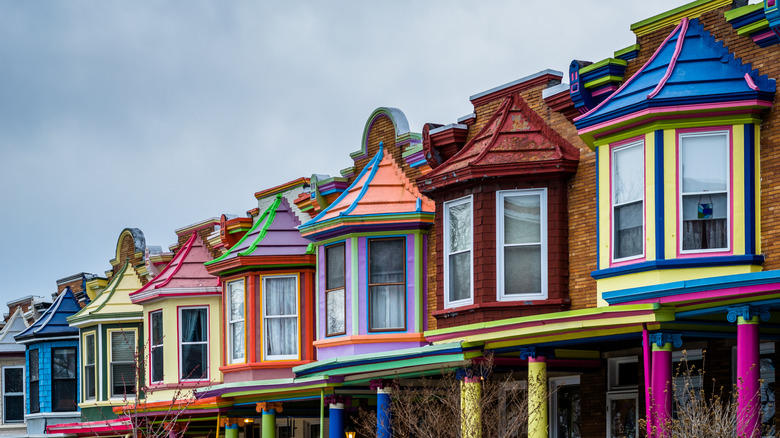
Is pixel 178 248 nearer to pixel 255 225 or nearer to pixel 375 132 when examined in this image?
pixel 255 225

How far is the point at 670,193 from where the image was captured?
17.0 meters

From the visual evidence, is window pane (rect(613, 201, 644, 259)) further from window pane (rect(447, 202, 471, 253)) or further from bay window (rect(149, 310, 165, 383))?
bay window (rect(149, 310, 165, 383))

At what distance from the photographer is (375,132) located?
1009 inches

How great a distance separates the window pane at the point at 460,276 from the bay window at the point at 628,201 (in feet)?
11.4

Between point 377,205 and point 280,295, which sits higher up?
point 377,205

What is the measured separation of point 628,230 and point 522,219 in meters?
2.70

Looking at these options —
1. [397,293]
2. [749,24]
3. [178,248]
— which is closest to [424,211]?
[397,293]

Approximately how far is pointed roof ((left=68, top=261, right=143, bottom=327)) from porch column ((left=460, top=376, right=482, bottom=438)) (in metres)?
16.4

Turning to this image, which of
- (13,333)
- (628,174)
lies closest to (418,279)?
(628,174)

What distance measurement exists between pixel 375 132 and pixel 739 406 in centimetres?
1248

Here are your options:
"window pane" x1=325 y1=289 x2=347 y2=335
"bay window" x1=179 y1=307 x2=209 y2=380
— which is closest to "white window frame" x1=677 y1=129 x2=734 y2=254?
"window pane" x1=325 y1=289 x2=347 y2=335

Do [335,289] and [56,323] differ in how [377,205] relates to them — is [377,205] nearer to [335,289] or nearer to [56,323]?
[335,289]

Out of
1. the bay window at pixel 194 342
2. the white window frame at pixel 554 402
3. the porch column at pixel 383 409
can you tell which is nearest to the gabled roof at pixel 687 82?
the white window frame at pixel 554 402

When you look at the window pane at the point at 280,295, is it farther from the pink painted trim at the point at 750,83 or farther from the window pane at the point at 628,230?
the pink painted trim at the point at 750,83
